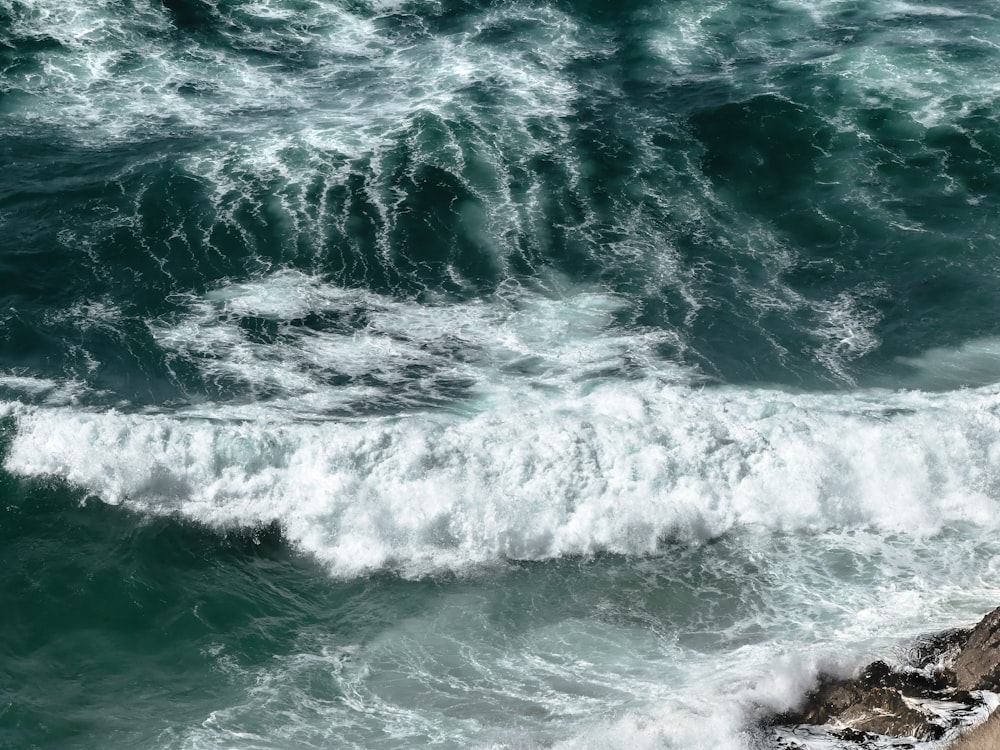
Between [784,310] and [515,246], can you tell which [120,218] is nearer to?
[515,246]

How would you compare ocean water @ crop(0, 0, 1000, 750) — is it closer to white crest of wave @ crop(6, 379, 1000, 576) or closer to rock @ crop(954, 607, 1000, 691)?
white crest of wave @ crop(6, 379, 1000, 576)

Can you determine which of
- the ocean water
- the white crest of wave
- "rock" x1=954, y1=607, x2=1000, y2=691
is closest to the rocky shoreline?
"rock" x1=954, y1=607, x2=1000, y2=691

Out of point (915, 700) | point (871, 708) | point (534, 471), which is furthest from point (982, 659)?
point (534, 471)

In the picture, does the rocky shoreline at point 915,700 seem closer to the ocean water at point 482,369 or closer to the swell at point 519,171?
the ocean water at point 482,369

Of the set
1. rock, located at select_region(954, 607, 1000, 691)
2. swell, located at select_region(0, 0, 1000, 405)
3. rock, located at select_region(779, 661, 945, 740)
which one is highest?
swell, located at select_region(0, 0, 1000, 405)

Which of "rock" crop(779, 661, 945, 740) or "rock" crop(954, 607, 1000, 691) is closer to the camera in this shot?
"rock" crop(779, 661, 945, 740)

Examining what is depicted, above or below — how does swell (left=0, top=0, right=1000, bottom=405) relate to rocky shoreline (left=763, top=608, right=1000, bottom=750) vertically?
above

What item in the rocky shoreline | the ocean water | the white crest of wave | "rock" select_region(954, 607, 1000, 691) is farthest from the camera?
the white crest of wave

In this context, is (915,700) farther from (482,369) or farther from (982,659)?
(482,369)
